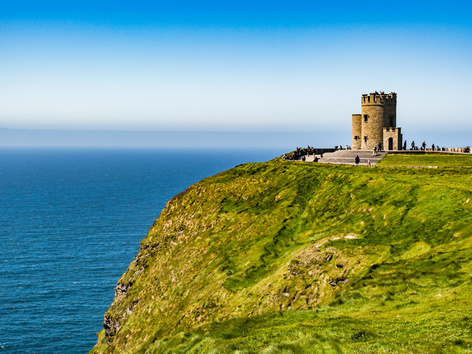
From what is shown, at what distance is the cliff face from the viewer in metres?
20.1

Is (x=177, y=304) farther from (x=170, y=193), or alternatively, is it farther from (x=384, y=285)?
(x=170, y=193)

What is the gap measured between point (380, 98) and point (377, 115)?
2.90 metres

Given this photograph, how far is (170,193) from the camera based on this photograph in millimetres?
188125

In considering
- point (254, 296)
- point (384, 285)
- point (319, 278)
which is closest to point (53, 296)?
point (254, 296)

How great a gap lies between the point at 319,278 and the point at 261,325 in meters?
6.51

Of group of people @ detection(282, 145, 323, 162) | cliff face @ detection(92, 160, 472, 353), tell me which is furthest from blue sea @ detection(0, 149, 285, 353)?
group of people @ detection(282, 145, 323, 162)

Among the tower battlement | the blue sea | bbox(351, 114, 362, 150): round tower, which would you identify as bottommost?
the blue sea

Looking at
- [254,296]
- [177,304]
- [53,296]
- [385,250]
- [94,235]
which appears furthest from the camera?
[94,235]

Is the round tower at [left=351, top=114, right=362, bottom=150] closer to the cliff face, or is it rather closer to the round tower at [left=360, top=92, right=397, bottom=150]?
the round tower at [left=360, top=92, right=397, bottom=150]

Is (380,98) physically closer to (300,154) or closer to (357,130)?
→ (357,130)

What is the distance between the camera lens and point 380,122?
77500 mm

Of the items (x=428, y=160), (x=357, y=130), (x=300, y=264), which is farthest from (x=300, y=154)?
(x=300, y=264)

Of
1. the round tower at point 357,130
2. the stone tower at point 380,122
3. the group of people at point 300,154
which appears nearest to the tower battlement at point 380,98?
the stone tower at point 380,122

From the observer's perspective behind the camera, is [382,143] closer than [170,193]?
Yes
